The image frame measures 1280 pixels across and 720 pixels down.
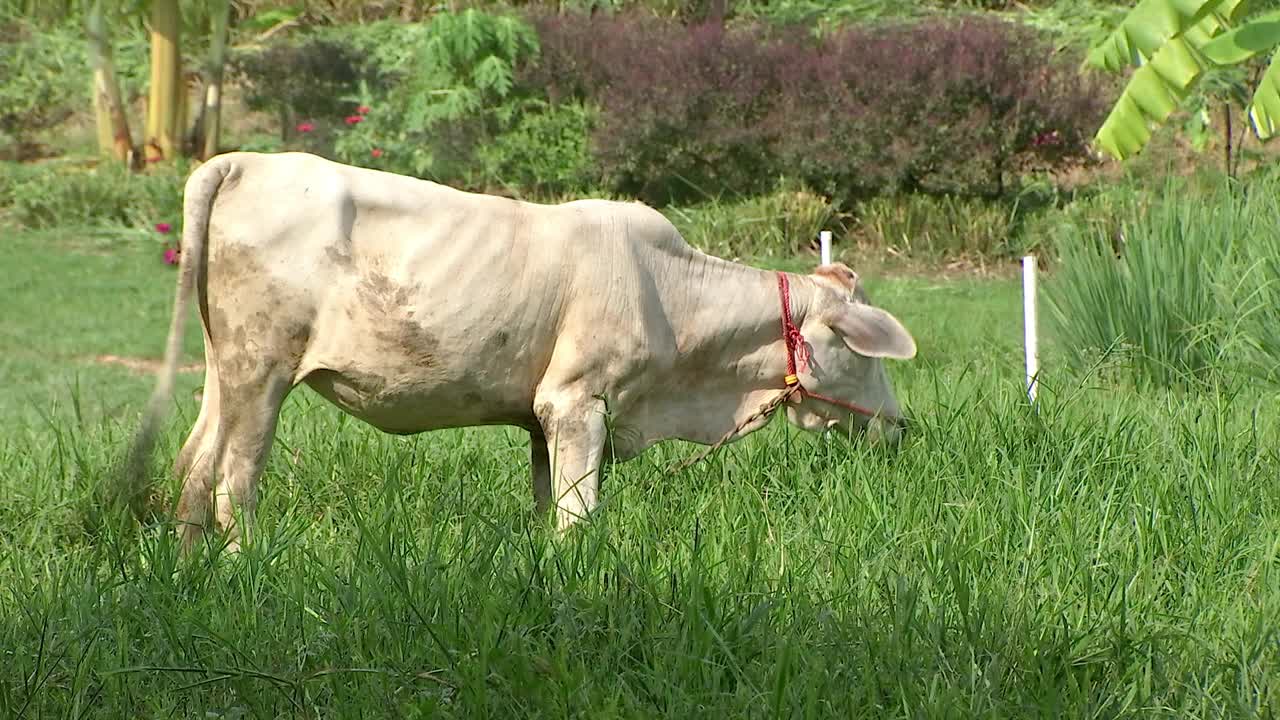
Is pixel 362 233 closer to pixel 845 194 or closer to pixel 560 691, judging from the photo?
pixel 560 691

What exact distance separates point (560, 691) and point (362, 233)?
176 cm

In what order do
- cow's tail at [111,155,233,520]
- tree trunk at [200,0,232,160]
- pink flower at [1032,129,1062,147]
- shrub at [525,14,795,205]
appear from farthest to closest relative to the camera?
tree trunk at [200,0,232,160] < shrub at [525,14,795,205] < pink flower at [1032,129,1062,147] < cow's tail at [111,155,233,520]

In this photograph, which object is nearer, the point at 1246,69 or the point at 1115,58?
the point at 1115,58

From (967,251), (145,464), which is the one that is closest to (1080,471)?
(145,464)

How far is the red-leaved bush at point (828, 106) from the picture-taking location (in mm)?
13977

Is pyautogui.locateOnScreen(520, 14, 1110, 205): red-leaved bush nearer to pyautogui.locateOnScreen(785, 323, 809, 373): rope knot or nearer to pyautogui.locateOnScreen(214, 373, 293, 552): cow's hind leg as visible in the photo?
pyautogui.locateOnScreen(785, 323, 809, 373): rope knot

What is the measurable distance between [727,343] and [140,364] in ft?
21.8

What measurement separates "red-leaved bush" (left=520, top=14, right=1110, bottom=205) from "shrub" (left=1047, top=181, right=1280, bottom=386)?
5.98 m

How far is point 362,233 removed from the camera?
460cm

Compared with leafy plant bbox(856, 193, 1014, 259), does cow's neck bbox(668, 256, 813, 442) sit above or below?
above

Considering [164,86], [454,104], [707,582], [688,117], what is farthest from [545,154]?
[707,582]

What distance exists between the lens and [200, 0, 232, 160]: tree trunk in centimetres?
1619

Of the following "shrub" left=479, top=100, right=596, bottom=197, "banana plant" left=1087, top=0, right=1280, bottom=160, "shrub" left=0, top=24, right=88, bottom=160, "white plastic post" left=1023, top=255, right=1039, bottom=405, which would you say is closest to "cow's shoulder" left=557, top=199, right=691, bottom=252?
"white plastic post" left=1023, top=255, right=1039, bottom=405

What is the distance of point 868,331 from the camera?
523 centimetres
